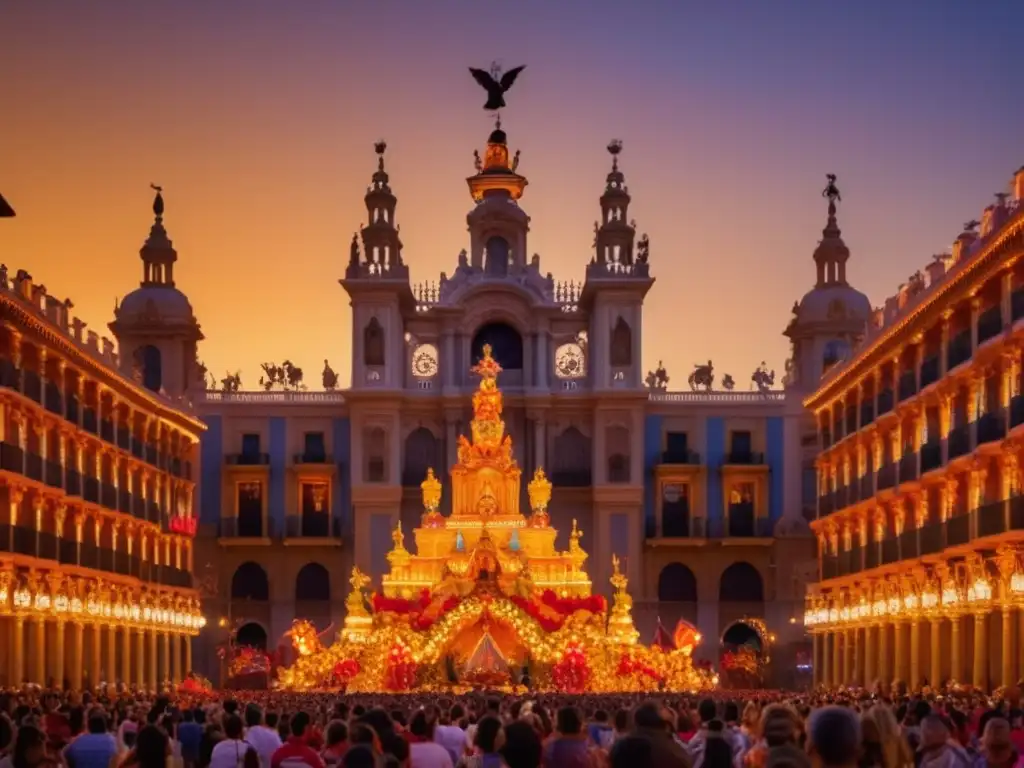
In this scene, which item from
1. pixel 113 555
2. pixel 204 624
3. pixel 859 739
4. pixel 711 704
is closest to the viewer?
pixel 859 739

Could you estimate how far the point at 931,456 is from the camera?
62969 mm

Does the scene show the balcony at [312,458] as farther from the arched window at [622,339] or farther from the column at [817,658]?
the column at [817,658]

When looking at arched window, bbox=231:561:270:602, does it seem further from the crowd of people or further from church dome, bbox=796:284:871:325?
the crowd of people

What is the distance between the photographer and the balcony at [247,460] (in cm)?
9600

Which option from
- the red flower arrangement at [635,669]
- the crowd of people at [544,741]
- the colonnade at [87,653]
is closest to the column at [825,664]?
the red flower arrangement at [635,669]

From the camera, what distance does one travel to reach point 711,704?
23.4 metres

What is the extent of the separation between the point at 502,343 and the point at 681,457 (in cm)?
1014

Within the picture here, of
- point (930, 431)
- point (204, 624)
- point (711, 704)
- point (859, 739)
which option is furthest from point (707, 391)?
point (859, 739)

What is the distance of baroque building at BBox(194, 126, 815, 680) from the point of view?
93438 millimetres

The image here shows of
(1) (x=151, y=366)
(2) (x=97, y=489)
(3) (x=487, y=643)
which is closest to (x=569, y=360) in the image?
(1) (x=151, y=366)

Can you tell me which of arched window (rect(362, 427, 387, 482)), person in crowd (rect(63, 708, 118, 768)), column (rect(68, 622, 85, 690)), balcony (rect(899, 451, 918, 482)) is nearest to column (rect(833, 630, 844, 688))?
balcony (rect(899, 451, 918, 482))

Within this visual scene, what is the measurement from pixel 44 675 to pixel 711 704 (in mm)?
47310

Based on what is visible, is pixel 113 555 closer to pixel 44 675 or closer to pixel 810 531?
pixel 44 675

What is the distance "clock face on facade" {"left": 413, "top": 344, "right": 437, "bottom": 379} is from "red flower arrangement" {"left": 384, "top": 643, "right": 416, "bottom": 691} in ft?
101
